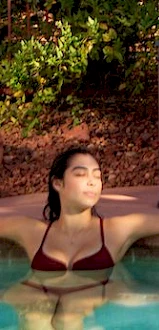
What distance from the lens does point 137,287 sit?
191 inches

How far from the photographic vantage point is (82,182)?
496cm

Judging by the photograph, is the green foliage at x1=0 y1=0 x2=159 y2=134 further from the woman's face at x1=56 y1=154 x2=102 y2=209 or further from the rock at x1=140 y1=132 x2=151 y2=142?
the woman's face at x1=56 y1=154 x2=102 y2=209

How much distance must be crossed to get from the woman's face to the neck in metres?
0.07

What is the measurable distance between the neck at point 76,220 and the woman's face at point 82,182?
72 millimetres

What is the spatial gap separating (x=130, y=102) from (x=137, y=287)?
169 inches

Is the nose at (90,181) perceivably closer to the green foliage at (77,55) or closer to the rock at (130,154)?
the rock at (130,154)

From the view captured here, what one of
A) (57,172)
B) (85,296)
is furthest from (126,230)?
(85,296)

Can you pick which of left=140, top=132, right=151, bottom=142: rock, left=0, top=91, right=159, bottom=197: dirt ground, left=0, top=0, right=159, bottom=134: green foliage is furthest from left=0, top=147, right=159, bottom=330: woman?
left=0, top=0, right=159, bottom=134: green foliage

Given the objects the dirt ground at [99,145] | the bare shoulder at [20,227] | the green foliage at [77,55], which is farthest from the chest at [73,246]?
Answer: the green foliage at [77,55]

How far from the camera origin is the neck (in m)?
5.12

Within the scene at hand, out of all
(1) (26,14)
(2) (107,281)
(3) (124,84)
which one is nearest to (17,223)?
(2) (107,281)

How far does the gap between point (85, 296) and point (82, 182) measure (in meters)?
0.65

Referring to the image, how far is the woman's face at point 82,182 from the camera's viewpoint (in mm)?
4949

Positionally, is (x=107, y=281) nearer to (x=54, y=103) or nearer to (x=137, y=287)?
(x=137, y=287)
